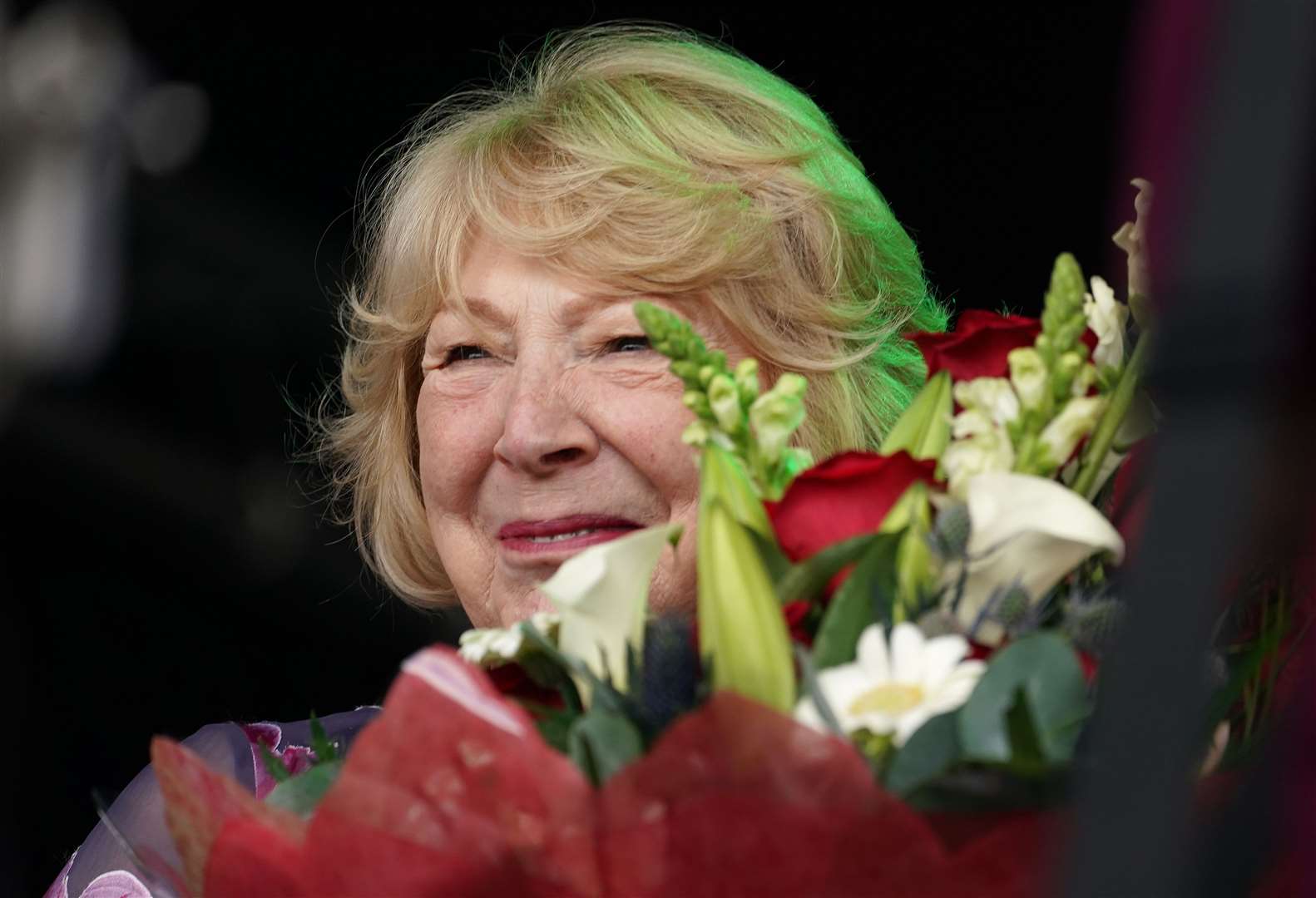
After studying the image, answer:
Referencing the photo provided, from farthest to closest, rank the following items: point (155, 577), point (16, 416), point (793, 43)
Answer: point (155, 577) < point (16, 416) < point (793, 43)

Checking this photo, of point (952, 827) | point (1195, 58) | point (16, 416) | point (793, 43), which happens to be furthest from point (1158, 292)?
point (16, 416)

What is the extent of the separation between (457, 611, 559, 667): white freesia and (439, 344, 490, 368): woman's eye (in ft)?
2.16

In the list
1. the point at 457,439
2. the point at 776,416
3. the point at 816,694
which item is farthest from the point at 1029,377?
the point at 457,439

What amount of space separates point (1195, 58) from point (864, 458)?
14.5 inches

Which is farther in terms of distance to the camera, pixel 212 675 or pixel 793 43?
pixel 212 675

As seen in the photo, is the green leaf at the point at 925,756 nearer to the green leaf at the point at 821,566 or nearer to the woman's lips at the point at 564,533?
the green leaf at the point at 821,566

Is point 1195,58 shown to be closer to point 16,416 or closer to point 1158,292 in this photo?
point 1158,292

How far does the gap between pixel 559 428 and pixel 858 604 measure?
0.69m

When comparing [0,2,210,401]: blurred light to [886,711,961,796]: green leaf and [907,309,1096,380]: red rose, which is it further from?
[886,711,961,796]: green leaf

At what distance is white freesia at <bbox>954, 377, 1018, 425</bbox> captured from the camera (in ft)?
2.73

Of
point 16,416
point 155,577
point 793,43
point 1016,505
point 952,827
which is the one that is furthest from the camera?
point 155,577

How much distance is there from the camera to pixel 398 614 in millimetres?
3357

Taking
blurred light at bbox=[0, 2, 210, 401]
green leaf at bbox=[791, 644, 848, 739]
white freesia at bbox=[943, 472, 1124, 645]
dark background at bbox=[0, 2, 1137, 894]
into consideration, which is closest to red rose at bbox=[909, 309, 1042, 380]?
white freesia at bbox=[943, 472, 1124, 645]

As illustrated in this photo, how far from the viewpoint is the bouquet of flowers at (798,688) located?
0.64 meters
